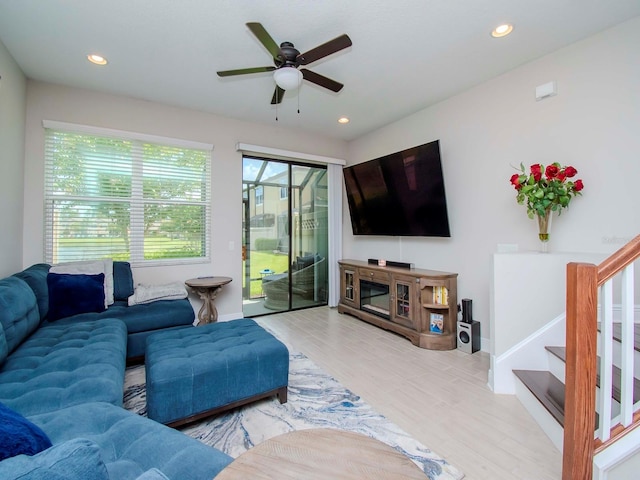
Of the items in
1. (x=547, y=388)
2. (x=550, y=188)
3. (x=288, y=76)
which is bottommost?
(x=547, y=388)

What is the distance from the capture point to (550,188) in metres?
2.40

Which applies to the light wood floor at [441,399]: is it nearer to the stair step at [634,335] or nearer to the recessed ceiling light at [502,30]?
the stair step at [634,335]

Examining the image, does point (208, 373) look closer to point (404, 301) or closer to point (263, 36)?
point (263, 36)

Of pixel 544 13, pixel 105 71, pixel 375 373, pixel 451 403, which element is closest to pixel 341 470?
pixel 451 403

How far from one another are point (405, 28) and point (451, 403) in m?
2.89

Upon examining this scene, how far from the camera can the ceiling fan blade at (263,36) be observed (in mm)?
1820

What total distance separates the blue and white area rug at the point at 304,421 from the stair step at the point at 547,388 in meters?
0.76

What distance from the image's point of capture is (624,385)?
126 cm

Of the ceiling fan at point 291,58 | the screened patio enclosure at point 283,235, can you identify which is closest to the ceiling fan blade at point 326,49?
the ceiling fan at point 291,58

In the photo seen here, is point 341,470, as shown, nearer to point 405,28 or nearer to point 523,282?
point 523,282

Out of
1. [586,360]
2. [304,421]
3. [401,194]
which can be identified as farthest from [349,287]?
[586,360]

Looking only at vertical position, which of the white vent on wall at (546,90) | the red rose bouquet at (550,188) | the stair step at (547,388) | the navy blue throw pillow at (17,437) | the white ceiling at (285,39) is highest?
the white ceiling at (285,39)

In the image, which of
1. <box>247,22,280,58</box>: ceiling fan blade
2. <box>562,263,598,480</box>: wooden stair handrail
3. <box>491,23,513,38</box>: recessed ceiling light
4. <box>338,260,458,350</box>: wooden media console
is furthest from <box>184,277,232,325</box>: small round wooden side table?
<box>491,23,513,38</box>: recessed ceiling light

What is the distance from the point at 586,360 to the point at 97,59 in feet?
13.7
